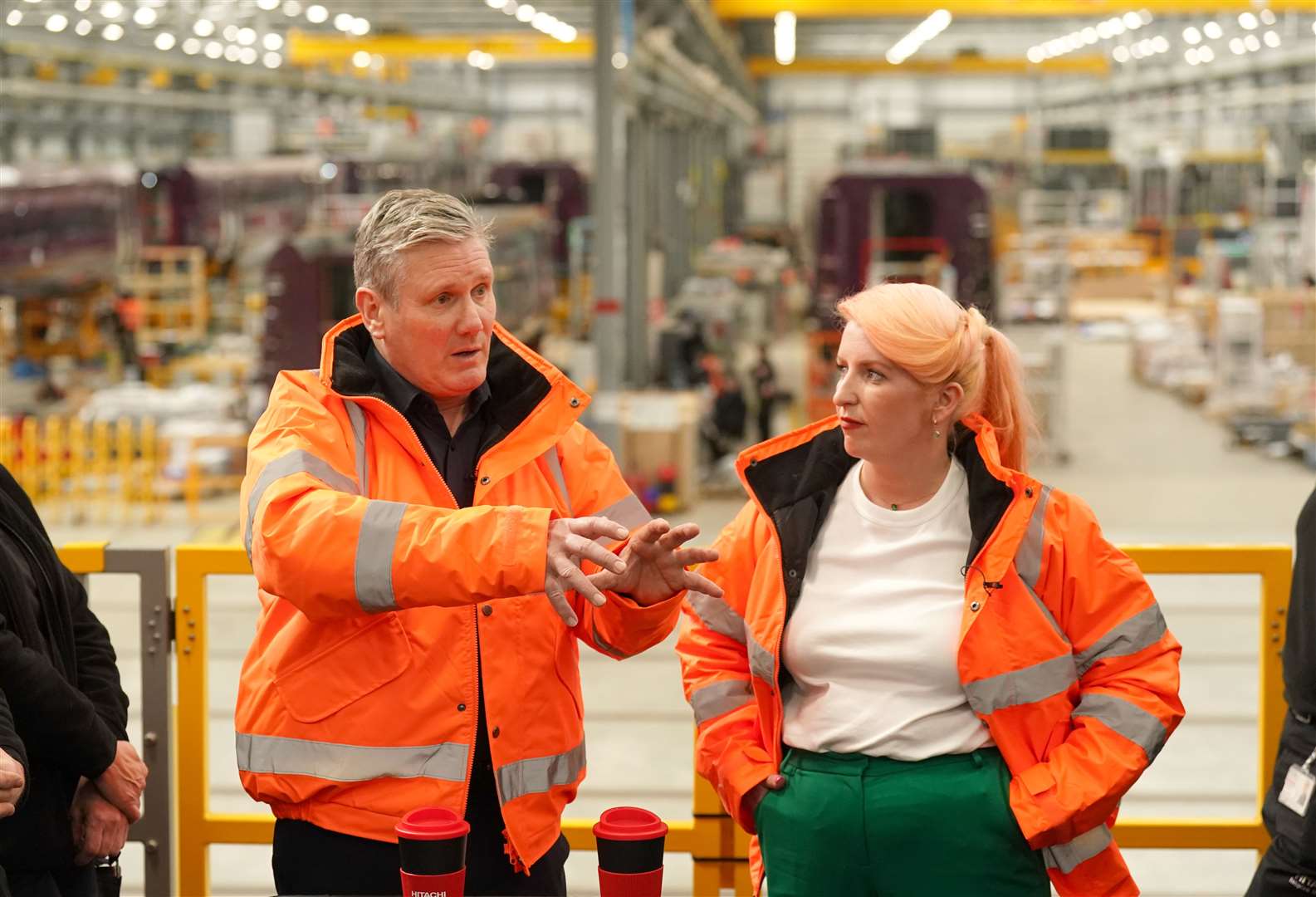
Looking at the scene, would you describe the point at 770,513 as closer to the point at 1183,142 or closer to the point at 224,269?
the point at 224,269

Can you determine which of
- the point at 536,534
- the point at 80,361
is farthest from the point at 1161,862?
the point at 80,361

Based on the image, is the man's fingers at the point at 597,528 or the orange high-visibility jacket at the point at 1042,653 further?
the orange high-visibility jacket at the point at 1042,653

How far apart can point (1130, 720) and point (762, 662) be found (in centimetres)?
57

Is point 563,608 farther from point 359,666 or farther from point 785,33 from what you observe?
point 785,33

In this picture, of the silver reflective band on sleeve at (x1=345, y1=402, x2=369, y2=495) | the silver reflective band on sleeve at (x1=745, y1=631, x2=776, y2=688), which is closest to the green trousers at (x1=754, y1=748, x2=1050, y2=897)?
the silver reflective band on sleeve at (x1=745, y1=631, x2=776, y2=688)

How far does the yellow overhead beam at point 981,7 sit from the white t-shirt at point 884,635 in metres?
15.1

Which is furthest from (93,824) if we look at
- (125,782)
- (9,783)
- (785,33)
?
(785,33)

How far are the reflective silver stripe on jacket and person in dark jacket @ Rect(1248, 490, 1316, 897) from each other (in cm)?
43

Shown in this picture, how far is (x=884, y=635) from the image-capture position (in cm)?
239

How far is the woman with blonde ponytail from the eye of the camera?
92.1 inches

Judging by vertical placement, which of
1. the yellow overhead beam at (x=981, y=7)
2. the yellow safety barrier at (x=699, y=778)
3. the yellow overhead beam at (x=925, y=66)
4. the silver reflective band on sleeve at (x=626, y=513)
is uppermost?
the yellow overhead beam at (x=925, y=66)

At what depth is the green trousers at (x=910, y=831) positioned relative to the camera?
2.34 metres

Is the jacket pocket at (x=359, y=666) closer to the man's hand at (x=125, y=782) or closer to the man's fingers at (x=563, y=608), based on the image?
the man's fingers at (x=563, y=608)

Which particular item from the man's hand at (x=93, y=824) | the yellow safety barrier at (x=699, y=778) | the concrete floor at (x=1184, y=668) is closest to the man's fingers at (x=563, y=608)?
the man's hand at (x=93, y=824)
